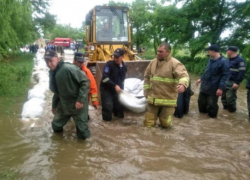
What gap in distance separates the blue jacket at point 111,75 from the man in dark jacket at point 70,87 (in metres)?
1.22

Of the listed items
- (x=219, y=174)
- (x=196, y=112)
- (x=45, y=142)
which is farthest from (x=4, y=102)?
(x=219, y=174)

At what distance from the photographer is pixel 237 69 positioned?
20.7 ft

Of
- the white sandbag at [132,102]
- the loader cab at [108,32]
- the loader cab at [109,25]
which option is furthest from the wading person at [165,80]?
the loader cab at [109,25]

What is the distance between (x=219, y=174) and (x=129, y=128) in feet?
7.29

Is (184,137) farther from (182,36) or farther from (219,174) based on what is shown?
(182,36)

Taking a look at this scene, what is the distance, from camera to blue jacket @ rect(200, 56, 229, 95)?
5664 millimetres

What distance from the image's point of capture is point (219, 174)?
11.0ft

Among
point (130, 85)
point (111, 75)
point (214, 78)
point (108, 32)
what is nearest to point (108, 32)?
point (108, 32)

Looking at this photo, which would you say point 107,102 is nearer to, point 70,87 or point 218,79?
point 70,87

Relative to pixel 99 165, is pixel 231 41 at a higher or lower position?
higher

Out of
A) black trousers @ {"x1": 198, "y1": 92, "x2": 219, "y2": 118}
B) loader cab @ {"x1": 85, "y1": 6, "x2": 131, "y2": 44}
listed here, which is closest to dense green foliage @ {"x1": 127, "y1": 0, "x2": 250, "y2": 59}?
loader cab @ {"x1": 85, "y1": 6, "x2": 131, "y2": 44}

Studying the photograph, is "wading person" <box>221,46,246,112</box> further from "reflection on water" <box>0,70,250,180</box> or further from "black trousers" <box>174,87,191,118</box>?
"black trousers" <box>174,87,191,118</box>

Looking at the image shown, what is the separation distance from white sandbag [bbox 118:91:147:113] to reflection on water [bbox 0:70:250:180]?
1.04 feet

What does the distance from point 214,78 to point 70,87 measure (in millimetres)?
3247
